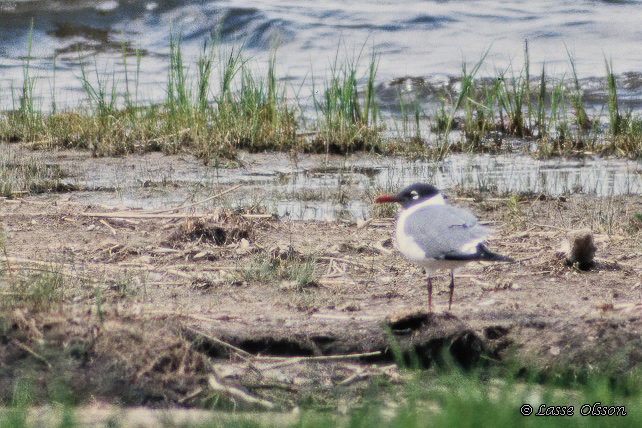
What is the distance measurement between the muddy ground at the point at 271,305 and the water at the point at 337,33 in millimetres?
7040

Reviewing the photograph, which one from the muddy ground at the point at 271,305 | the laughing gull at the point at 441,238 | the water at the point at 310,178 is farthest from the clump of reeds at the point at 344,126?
the laughing gull at the point at 441,238

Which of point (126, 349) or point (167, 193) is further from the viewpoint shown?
point (167, 193)

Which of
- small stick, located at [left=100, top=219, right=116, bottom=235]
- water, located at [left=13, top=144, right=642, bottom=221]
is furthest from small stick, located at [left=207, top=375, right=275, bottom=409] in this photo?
water, located at [left=13, top=144, right=642, bottom=221]

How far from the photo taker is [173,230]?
519cm

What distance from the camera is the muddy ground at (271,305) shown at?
3.03 metres

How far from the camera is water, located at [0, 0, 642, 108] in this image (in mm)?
13375

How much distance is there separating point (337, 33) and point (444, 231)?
1274 centimetres

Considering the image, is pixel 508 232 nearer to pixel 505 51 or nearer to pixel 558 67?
pixel 558 67

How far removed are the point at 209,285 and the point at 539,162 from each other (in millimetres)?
4507

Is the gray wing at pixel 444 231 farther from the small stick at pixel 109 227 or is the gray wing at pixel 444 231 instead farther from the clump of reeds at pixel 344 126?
the clump of reeds at pixel 344 126

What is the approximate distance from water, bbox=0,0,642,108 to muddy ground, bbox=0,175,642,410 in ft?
23.1

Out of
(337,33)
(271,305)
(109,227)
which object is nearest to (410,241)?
A: (271,305)

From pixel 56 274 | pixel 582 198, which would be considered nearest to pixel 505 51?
pixel 582 198

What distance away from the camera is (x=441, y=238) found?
362 centimetres
